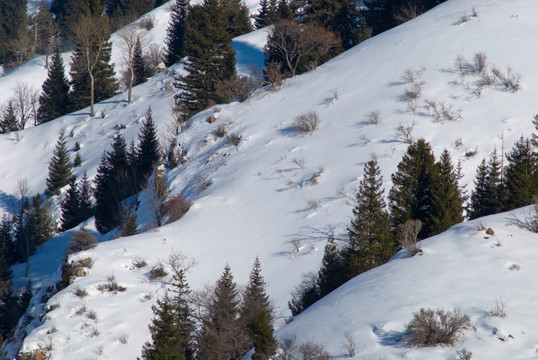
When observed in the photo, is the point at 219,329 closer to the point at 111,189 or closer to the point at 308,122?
the point at 308,122

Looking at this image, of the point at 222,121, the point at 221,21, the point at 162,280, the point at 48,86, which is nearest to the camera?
the point at 162,280

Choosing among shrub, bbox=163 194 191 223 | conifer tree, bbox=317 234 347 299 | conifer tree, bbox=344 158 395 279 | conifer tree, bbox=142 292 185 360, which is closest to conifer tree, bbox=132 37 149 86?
shrub, bbox=163 194 191 223

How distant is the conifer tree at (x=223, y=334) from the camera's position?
1561 cm

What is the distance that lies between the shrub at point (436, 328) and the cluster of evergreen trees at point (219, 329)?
3.60m

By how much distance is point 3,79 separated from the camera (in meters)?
75.4

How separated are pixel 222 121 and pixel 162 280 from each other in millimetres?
16004

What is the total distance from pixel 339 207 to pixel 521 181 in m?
8.73

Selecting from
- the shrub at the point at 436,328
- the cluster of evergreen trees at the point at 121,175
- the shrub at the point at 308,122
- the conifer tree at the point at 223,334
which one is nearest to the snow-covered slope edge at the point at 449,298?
the shrub at the point at 436,328

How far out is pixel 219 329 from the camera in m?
18.5

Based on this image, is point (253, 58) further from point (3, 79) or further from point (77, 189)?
point (3, 79)

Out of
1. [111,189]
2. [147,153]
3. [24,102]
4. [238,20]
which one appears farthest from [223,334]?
[24,102]

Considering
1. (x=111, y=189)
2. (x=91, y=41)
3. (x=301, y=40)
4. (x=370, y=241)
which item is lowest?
(x=370, y=241)

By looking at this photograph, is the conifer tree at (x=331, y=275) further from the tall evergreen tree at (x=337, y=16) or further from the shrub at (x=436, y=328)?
the tall evergreen tree at (x=337, y=16)

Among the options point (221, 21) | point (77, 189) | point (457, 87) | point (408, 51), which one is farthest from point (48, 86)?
point (457, 87)
